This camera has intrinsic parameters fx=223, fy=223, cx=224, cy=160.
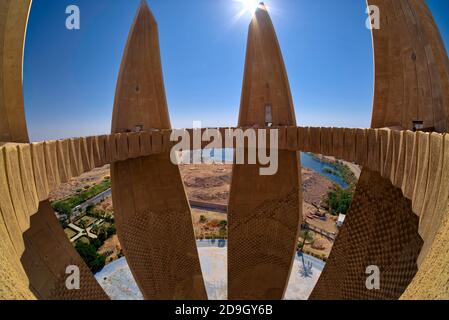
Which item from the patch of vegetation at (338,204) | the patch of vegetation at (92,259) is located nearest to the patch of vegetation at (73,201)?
the patch of vegetation at (92,259)

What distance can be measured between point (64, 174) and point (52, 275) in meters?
2.44

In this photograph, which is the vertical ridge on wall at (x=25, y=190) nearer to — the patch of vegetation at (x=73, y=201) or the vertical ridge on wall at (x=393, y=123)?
the vertical ridge on wall at (x=393, y=123)

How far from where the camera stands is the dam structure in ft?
10.9

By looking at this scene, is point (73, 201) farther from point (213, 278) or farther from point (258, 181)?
point (258, 181)

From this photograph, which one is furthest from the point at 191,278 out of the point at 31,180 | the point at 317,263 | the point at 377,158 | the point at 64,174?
the point at 317,263

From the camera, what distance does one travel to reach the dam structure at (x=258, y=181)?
3331 millimetres

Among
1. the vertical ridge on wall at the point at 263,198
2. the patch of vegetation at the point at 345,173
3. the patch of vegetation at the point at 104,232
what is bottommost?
the patch of vegetation at the point at 104,232

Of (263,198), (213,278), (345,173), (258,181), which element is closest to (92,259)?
(213,278)

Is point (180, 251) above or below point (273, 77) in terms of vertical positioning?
below

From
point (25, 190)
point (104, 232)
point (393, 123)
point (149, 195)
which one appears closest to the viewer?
point (25, 190)

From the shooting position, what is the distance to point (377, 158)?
4750 millimetres

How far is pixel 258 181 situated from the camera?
9.80 metres

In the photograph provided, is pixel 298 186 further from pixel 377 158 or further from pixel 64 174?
pixel 64 174
